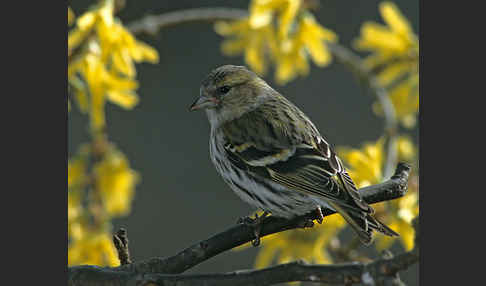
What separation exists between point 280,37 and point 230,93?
1.01ft

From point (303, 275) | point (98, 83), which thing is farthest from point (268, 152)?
point (303, 275)

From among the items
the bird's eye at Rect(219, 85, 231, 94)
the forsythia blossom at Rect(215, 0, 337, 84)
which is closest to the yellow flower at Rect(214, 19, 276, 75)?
the forsythia blossom at Rect(215, 0, 337, 84)

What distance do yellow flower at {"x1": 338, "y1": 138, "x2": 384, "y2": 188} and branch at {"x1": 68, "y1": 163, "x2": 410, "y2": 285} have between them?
1.27ft

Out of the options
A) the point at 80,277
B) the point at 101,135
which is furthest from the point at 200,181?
the point at 80,277

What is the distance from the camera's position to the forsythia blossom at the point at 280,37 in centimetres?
171

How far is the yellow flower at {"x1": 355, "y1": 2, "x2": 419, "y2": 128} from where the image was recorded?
5.98ft

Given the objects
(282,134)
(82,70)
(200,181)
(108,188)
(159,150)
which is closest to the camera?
(282,134)

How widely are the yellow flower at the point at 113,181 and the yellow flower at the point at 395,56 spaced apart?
76cm

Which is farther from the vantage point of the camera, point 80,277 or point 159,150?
point 159,150

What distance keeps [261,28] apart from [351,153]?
530 millimetres

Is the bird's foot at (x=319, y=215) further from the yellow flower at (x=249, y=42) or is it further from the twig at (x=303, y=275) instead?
A: the yellow flower at (x=249, y=42)

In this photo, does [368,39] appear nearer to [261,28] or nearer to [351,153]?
[261,28]

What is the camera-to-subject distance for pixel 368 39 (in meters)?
1.84

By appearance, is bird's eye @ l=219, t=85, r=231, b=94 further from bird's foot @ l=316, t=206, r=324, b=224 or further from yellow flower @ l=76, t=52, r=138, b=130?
A: bird's foot @ l=316, t=206, r=324, b=224
